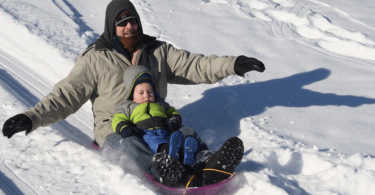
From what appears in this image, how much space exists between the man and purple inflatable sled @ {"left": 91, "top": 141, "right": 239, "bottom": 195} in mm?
335

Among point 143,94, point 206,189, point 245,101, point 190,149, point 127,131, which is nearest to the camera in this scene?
point 206,189

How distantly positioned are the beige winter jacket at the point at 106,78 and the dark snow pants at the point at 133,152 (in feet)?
0.43

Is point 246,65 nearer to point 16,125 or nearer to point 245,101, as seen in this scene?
point 245,101

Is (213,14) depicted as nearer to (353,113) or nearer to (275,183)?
(353,113)

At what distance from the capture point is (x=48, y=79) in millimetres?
4680

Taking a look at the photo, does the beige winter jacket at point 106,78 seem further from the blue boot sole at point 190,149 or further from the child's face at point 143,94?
the blue boot sole at point 190,149

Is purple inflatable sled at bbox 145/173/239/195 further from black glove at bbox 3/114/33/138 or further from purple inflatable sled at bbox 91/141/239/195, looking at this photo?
black glove at bbox 3/114/33/138

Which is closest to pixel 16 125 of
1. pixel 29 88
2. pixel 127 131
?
pixel 127 131

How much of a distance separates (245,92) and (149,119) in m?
1.79

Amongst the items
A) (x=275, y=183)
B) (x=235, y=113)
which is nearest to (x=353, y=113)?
(x=235, y=113)

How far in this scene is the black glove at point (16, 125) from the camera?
278 centimetres

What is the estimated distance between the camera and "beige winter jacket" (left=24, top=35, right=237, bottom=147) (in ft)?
10.5

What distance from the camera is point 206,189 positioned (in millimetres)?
2629

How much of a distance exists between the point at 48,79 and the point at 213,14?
2.86 metres
